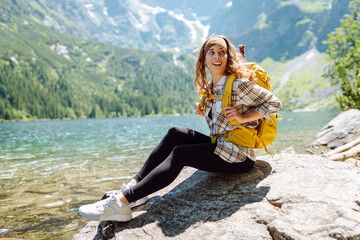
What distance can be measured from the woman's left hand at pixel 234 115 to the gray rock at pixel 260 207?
138cm

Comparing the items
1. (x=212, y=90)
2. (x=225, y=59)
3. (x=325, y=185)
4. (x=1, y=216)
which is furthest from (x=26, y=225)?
(x=325, y=185)

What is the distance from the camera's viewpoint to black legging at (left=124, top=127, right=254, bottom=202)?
4520 millimetres

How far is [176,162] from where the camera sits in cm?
466

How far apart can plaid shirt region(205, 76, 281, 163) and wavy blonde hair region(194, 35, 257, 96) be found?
0.17m

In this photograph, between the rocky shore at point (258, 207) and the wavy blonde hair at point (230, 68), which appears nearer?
the rocky shore at point (258, 207)

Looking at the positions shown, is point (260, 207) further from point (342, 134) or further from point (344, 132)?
point (342, 134)

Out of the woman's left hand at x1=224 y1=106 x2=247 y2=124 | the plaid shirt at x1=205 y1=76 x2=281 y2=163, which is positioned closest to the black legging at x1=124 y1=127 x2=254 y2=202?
the plaid shirt at x1=205 y1=76 x2=281 y2=163

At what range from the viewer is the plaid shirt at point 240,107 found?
4.60 m

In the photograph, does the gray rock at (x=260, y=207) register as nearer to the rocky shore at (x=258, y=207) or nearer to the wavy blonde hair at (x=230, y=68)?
the rocky shore at (x=258, y=207)

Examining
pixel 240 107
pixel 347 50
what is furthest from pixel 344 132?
pixel 240 107

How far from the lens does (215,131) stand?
509cm

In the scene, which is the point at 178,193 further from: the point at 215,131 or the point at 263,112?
the point at 263,112

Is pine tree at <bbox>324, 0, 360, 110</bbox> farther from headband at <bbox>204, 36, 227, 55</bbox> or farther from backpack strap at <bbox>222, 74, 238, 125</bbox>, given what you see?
backpack strap at <bbox>222, 74, 238, 125</bbox>

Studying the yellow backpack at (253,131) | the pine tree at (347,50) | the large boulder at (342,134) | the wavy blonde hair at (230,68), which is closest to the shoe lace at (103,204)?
the yellow backpack at (253,131)
